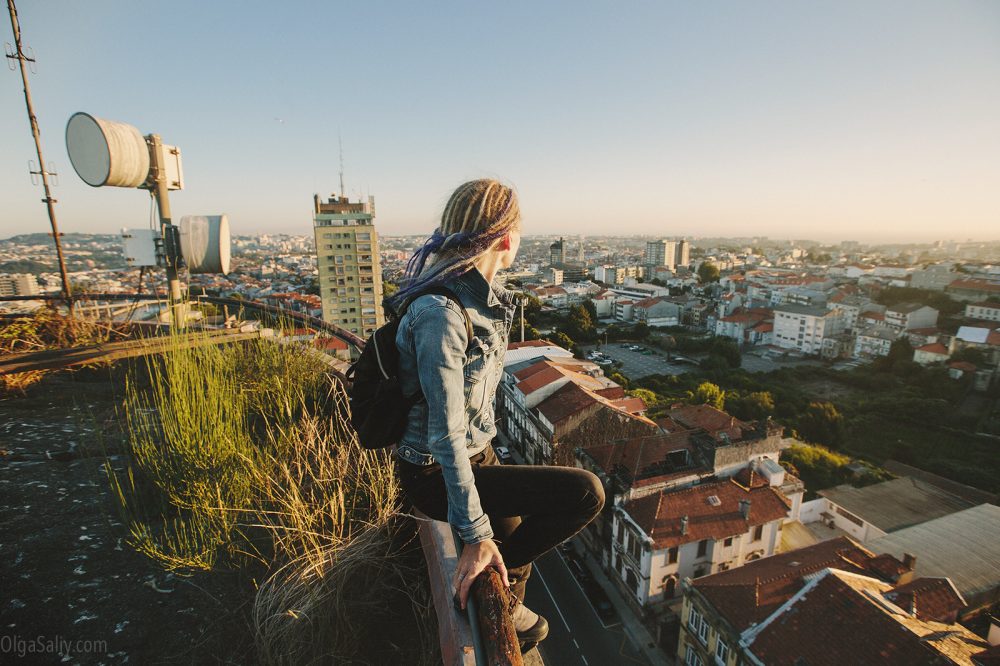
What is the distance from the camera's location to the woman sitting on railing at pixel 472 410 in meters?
1.03

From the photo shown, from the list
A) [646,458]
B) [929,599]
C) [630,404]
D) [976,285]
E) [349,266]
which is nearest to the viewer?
[929,599]

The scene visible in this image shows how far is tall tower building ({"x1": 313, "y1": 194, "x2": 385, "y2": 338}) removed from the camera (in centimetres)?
2352

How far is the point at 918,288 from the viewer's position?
1700 inches

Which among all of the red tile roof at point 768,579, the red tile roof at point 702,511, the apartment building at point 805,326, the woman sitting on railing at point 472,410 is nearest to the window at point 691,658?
the red tile roof at point 768,579

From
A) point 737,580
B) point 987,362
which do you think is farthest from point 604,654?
point 987,362

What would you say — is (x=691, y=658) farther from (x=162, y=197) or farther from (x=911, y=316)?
(x=911, y=316)

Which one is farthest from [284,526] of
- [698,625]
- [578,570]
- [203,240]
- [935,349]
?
[935,349]

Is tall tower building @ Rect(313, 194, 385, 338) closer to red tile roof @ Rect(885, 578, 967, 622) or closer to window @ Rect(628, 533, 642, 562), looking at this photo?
window @ Rect(628, 533, 642, 562)

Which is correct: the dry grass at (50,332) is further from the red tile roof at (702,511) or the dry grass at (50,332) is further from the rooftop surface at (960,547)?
the rooftop surface at (960,547)

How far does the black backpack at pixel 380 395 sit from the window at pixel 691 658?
9001mm

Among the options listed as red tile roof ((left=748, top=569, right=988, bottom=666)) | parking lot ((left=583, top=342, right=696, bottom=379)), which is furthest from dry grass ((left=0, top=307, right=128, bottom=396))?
parking lot ((left=583, top=342, right=696, bottom=379))

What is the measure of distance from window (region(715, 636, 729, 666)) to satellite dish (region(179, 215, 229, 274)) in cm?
840

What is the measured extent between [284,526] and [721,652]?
26.8 ft

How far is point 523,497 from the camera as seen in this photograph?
4.19 ft
